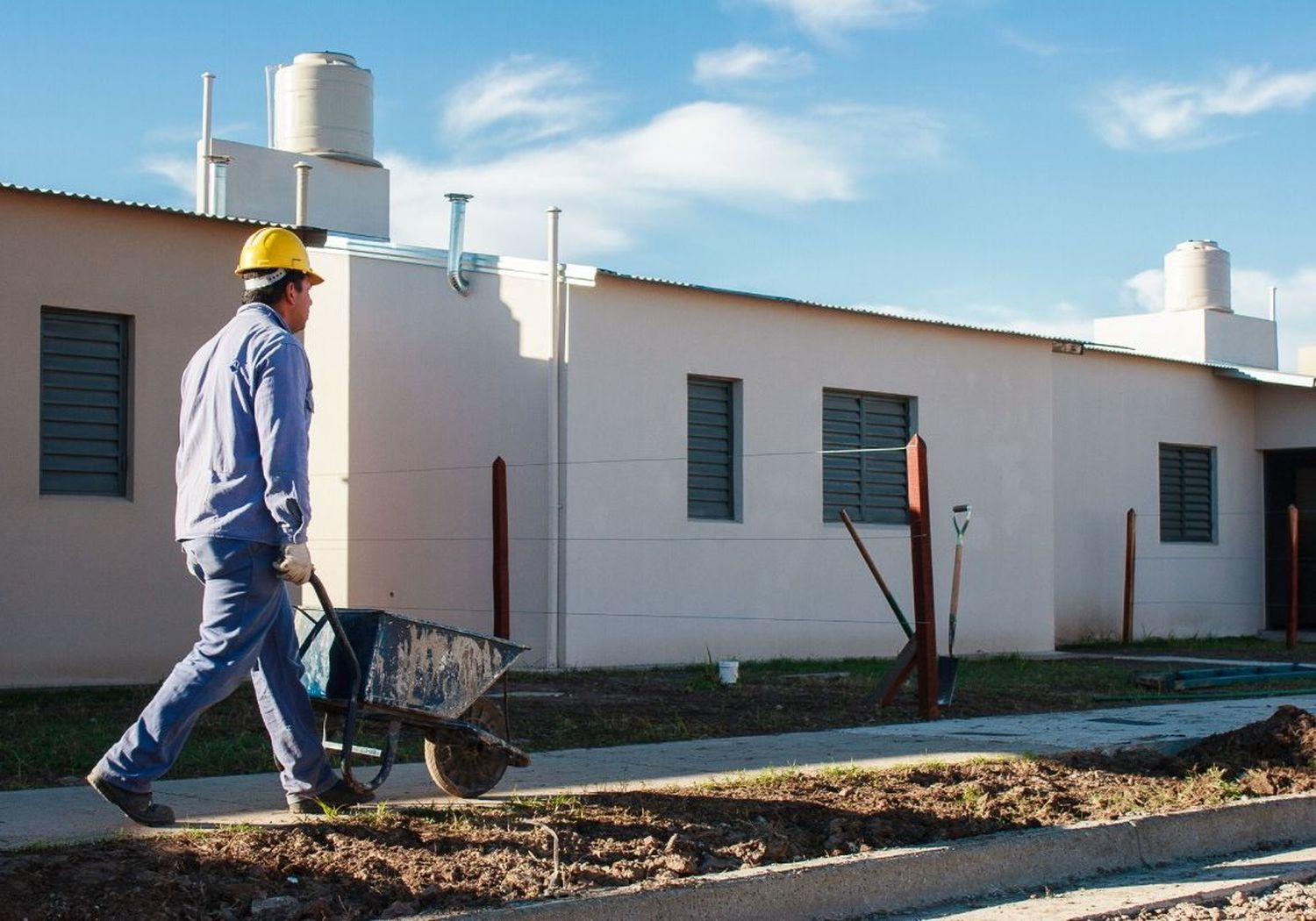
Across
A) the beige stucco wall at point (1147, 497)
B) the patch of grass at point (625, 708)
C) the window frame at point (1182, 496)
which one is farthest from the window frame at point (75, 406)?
the window frame at point (1182, 496)

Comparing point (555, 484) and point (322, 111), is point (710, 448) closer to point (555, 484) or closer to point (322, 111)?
point (555, 484)

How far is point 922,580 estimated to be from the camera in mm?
11070

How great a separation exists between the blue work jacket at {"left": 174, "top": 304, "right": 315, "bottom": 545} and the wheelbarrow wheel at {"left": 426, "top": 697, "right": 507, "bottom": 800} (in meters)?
1.17

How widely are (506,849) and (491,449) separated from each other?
1067 cm

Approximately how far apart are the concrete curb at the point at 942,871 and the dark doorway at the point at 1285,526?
17.5 metres

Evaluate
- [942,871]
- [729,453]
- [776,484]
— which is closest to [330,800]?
[942,871]

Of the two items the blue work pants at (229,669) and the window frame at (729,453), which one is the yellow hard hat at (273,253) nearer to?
the blue work pants at (229,669)

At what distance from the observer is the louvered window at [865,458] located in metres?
18.5

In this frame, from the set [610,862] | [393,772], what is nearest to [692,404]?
[393,772]

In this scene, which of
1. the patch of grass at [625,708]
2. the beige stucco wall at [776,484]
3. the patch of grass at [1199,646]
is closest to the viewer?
the patch of grass at [625,708]

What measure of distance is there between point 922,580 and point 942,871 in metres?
4.75

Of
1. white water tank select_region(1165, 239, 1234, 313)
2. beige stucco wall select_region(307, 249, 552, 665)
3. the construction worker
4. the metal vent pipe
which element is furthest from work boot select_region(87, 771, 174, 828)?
white water tank select_region(1165, 239, 1234, 313)

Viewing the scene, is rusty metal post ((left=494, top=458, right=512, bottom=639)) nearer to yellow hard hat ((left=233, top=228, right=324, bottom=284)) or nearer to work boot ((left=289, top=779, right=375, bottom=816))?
work boot ((left=289, top=779, right=375, bottom=816))

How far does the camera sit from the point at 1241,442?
955 inches
